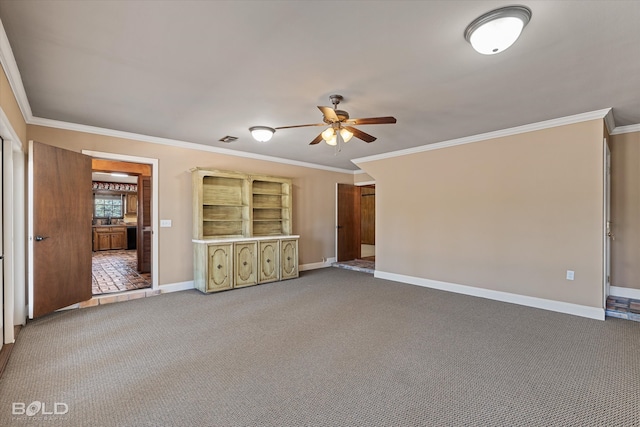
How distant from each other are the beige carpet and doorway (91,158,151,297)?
2553mm

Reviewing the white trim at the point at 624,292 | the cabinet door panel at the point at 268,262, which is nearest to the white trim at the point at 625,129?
the white trim at the point at 624,292

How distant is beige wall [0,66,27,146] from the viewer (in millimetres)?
2340

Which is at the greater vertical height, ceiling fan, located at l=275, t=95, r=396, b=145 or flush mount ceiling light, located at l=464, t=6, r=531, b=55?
flush mount ceiling light, located at l=464, t=6, r=531, b=55

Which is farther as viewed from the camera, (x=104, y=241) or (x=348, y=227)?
(x=104, y=241)

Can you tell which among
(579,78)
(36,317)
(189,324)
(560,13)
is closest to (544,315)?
(579,78)

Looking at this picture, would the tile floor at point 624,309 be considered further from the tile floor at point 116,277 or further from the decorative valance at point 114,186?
the decorative valance at point 114,186

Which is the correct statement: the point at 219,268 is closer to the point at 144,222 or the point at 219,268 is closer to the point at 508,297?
the point at 144,222

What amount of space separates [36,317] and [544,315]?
6102 millimetres

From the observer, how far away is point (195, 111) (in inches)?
138

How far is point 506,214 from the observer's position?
14.2ft

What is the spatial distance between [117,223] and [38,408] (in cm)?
1080

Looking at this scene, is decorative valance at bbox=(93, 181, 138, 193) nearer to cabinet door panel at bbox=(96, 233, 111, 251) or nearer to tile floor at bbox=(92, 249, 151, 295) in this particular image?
cabinet door panel at bbox=(96, 233, 111, 251)

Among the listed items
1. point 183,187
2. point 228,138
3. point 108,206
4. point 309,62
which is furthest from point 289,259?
point 108,206

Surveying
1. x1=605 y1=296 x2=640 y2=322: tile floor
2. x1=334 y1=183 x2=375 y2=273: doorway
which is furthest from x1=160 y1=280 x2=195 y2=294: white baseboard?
x1=605 y1=296 x2=640 y2=322: tile floor
